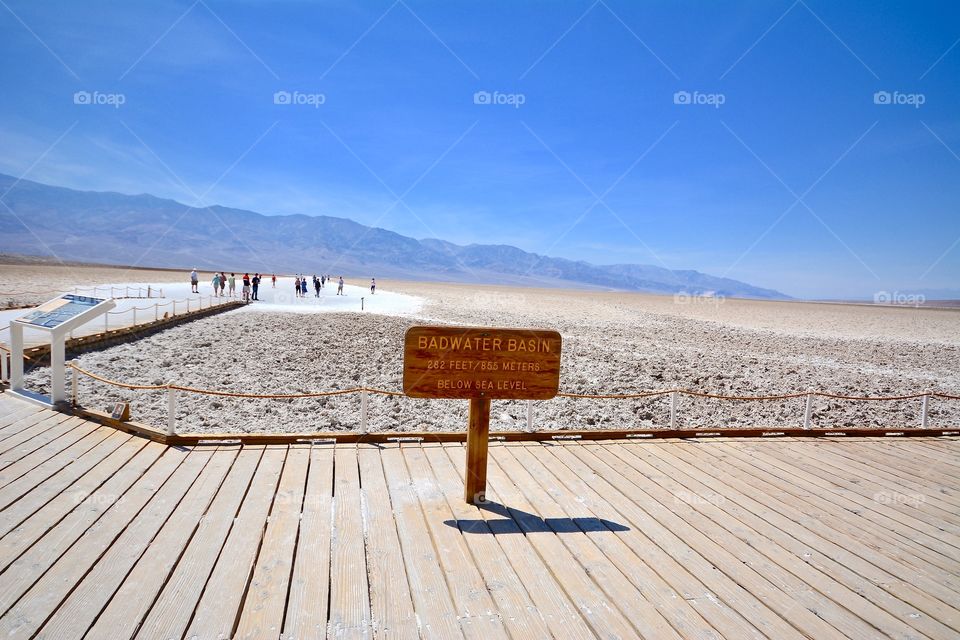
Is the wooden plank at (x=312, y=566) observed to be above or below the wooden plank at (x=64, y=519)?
below

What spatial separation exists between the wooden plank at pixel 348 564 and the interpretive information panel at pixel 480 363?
114 cm

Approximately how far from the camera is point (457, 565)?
152 inches

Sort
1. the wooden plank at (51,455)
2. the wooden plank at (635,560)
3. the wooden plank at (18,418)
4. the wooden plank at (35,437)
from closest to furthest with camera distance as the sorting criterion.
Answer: the wooden plank at (635,560) → the wooden plank at (51,455) → the wooden plank at (35,437) → the wooden plank at (18,418)

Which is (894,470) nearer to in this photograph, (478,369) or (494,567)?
(478,369)

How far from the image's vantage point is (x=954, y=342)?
120 ft

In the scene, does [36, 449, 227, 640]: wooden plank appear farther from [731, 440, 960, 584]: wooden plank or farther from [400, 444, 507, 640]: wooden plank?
[731, 440, 960, 584]: wooden plank

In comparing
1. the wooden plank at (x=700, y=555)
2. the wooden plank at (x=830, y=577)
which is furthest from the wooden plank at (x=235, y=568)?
the wooden plank at (x=830, y=577)

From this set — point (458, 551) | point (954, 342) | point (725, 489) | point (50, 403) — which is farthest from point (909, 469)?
point (954, 342)

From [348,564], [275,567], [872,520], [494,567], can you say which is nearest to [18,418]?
[275,567]

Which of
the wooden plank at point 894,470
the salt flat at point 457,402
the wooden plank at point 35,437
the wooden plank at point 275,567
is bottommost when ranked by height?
the salt flat at point 457,402

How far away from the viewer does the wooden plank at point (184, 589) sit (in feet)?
9.84

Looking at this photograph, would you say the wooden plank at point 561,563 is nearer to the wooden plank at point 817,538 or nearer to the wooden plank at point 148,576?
the wooden plank at point 817,538

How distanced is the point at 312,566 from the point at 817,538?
414cm

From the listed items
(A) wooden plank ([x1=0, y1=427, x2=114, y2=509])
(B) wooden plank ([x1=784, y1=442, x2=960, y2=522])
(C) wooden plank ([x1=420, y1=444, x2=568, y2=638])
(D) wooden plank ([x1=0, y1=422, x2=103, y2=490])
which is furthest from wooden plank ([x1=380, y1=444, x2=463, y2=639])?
→ (B) wooden plank ([x1=784, y1=442, x2=960, y2=522])
